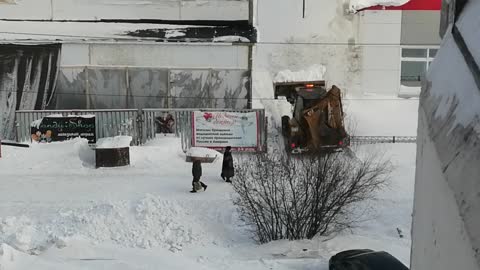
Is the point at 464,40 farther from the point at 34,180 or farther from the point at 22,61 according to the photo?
the point at 22,61

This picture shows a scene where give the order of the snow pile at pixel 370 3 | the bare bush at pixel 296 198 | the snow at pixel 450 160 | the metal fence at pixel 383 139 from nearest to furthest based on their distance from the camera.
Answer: the snow at pixel 450 160 → the bare bush at pixel 296 198 → the metal fence at pixel 383 139 → the snow pile at pixel 370 3

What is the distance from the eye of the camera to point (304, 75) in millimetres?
25516

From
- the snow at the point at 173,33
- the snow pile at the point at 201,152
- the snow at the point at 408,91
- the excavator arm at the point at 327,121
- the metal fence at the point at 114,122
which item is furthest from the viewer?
the snow at the point at 408,91

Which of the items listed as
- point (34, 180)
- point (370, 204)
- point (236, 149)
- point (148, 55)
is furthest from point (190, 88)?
point (370, 204)

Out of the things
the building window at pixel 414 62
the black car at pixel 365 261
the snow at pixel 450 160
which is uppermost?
the building window at pixel 414 62

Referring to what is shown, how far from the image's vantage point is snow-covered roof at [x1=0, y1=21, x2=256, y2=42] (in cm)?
2453

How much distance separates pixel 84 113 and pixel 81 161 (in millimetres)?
3163

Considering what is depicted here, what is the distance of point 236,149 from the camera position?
21422 millimetres

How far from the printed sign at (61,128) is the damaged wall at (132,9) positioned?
6.51 m

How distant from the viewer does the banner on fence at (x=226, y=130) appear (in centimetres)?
2136

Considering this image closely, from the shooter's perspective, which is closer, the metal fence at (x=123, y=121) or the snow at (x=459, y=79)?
the snow at (x=459, y=79)

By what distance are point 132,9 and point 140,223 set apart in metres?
14.6

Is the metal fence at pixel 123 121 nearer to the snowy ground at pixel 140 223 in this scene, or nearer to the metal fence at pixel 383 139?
the snowy ground at pixel 140 223

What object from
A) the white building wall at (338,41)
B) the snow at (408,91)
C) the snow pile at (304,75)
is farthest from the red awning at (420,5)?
the snow pile at (304,75)
